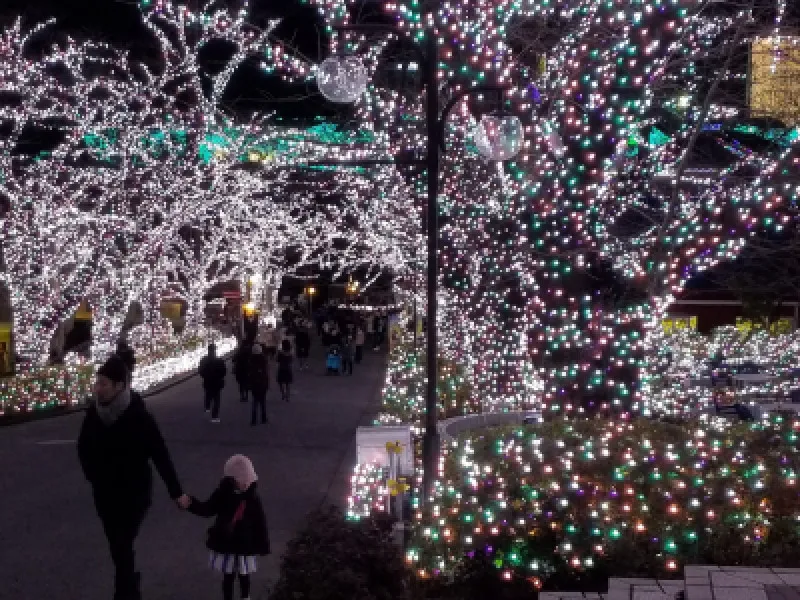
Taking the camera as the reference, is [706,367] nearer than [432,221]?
No

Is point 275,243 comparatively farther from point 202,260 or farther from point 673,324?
point 673,324

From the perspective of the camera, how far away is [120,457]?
589cm

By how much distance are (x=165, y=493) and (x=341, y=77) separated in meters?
5.65

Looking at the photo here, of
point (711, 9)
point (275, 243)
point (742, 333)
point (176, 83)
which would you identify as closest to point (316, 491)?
point (711, 9)

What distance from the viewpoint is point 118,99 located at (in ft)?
65.5

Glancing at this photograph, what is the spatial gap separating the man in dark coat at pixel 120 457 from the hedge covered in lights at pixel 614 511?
5.92 ft

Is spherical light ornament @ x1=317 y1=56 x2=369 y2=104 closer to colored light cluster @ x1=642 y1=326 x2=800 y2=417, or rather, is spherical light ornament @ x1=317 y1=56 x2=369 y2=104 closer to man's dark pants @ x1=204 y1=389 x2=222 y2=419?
colored light cluster @ x1=642 y1=326 x2=800 y2=417

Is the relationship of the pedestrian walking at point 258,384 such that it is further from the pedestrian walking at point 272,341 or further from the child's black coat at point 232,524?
the pedestrian walking at point 272,341

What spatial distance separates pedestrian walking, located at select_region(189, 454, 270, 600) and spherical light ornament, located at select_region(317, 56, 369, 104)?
3597 mm

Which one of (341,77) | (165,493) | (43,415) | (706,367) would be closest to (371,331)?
(706,367)

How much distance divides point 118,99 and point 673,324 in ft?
89.4

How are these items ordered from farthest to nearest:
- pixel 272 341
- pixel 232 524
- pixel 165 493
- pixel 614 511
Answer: pixel 272 341, pixel 165 493, pixel 232 524, pixel 614 511

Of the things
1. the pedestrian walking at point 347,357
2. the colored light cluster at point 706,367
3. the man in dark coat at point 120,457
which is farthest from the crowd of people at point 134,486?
the pedestrian walking at point 347,357

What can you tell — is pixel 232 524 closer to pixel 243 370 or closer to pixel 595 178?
pixel 595 178
